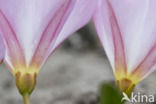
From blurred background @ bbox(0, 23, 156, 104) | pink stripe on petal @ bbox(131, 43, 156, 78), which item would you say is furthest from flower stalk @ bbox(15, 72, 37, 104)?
blurred background @ bbox(0, 23, 156, 104)

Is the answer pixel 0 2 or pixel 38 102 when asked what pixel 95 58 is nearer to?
pixel 38 102

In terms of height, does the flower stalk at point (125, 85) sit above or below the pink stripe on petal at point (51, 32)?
below

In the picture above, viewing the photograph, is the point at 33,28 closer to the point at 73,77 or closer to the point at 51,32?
the point at 51,32

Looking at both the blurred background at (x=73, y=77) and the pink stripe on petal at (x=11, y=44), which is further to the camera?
the blurred background at (x=73, y=77)

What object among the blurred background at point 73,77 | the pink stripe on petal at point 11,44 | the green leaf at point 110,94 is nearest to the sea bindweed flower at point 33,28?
the pink stripe on petal at point 11,44

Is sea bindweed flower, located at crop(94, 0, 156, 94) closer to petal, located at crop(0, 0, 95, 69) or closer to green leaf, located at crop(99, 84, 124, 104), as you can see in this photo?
petal, located at crop(0, 0, 95, 69)

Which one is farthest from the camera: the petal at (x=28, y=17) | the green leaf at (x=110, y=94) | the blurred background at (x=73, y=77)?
the blurred background at (x=73, y=77)

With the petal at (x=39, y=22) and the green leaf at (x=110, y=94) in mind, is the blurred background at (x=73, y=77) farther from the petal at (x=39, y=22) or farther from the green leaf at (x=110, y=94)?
the green leaf at (x=110, y=94)
